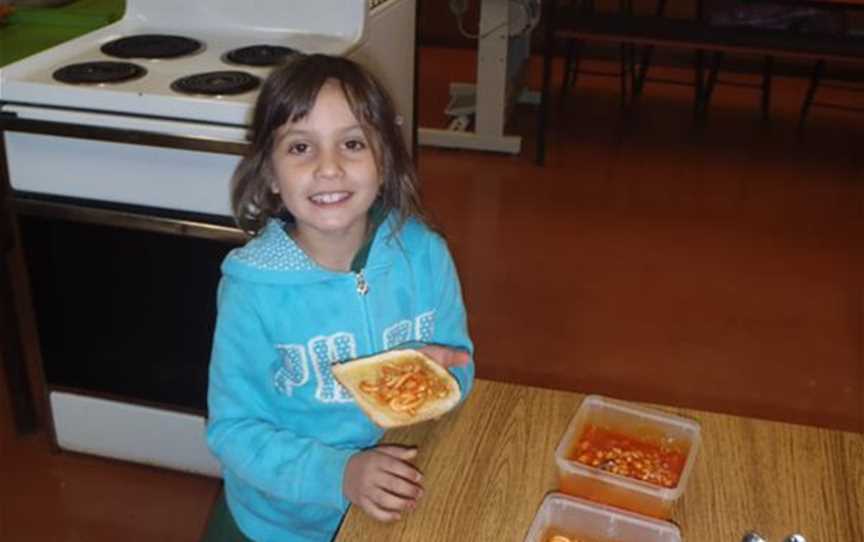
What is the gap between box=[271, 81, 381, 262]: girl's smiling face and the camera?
118cm

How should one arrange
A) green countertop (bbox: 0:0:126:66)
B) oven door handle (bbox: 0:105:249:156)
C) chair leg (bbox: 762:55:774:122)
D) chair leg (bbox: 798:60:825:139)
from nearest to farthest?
oven door handle (bbox: 0:105:249:156) < green countertop (bbox: 0:0:126:66) < chair leg (bbox: 798:60:825:139) < chair leg (bbox: 762:55:774:122)

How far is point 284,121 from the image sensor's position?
3.89 ft

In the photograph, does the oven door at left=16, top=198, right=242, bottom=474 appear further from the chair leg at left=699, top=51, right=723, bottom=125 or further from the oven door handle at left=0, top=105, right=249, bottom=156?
the chair leg at left=699, top=51, right=723, bottom=125

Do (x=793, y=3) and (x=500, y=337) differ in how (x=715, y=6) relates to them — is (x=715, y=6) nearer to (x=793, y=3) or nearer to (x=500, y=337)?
(x=793, y=3)

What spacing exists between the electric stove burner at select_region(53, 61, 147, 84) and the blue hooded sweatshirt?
925mm

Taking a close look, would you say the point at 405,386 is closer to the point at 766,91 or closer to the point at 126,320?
the point at 126,320

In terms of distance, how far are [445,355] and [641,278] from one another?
7.37ft

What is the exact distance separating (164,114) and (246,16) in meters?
0.66

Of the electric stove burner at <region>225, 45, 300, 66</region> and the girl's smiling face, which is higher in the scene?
the girl's smiling face

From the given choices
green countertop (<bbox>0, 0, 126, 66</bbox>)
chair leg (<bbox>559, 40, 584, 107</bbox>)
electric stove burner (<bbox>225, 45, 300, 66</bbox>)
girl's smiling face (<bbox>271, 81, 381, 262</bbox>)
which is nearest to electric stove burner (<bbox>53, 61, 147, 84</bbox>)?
electric stove burner (<bbox>225, 45, 300, 66</bbox>)

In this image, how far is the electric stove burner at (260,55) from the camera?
7.25 ft

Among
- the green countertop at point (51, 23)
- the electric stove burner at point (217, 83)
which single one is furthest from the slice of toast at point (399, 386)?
the green countertop at point (51, 23)

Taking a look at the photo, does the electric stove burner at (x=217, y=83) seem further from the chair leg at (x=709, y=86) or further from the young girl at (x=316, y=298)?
the chair leg at (x=709, y=86)

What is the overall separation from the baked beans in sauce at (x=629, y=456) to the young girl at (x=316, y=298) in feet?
0.59
